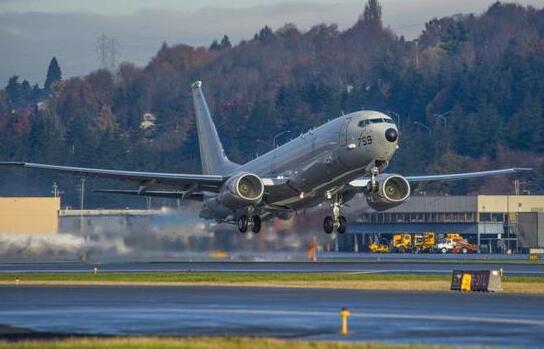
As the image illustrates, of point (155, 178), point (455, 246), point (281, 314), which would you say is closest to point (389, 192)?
point (155, 178)

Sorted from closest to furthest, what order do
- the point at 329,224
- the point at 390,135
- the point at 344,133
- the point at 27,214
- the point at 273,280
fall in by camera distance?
the point at 390,135 < the point at 344,133 < the point at 273,280 < the point at 329,224 < the point at 27,214

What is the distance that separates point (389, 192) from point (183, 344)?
119 feet

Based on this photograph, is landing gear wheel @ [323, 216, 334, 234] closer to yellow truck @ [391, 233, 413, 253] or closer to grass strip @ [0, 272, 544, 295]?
grass strip @ [0, 272, 544, 295]

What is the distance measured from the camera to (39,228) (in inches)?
4311

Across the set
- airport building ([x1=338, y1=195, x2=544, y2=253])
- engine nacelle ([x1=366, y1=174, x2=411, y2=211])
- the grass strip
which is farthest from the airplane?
airport building ([x1=338, y1=195, x2=544, y2=253])

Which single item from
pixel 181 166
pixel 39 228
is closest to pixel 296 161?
pixel 39 228

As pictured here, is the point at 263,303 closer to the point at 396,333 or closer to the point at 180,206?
the point at 396,333

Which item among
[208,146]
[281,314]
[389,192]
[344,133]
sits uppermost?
[208,146]

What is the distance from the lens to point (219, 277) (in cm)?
7556

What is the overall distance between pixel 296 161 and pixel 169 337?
31303 millimetres

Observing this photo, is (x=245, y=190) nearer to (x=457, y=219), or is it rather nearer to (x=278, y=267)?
(x=278, y=267)

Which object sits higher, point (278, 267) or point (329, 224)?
point (329, 224)

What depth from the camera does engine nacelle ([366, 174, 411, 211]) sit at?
243 feet

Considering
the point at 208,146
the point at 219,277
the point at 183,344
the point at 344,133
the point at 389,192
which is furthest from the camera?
the point at 208,146
